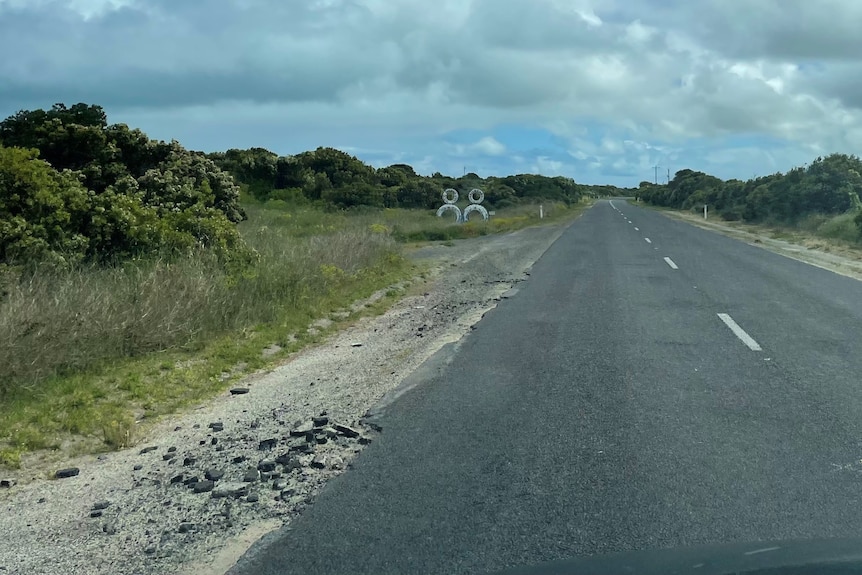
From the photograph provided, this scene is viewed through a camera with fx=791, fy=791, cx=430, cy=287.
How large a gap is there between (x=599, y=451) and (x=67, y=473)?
3.95 m

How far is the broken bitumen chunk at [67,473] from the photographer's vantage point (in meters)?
5.86

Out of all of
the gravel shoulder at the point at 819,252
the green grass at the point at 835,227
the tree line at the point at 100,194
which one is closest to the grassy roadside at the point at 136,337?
the tree line at the point at 100,194

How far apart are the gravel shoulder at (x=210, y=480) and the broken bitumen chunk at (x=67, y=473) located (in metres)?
0.02

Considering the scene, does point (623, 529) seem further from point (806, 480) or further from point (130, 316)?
point (130, 316)

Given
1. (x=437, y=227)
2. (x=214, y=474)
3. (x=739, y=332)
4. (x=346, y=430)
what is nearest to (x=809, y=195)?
(x=437, y=227)

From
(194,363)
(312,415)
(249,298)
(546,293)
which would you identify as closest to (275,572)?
(312,415)

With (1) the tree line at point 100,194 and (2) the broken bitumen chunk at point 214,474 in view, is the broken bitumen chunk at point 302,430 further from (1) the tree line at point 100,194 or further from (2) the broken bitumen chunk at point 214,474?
(1) the tree line at point 100,194

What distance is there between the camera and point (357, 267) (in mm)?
17703

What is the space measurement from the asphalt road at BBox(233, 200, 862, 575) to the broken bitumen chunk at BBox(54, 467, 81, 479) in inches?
82.0

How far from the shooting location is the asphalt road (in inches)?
172

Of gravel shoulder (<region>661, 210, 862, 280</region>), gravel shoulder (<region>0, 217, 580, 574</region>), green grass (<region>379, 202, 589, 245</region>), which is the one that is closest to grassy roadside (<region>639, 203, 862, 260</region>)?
gravel shoulder (<region>661, 210, 862, 280</region>)

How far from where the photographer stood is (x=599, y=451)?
5824 mm

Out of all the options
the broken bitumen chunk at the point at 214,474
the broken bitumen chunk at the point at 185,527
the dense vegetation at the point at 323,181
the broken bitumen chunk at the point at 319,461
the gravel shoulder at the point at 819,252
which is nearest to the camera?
the broken bitumen chunk at the point at 185,527

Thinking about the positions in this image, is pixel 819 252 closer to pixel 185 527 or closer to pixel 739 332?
pixel 739 332
